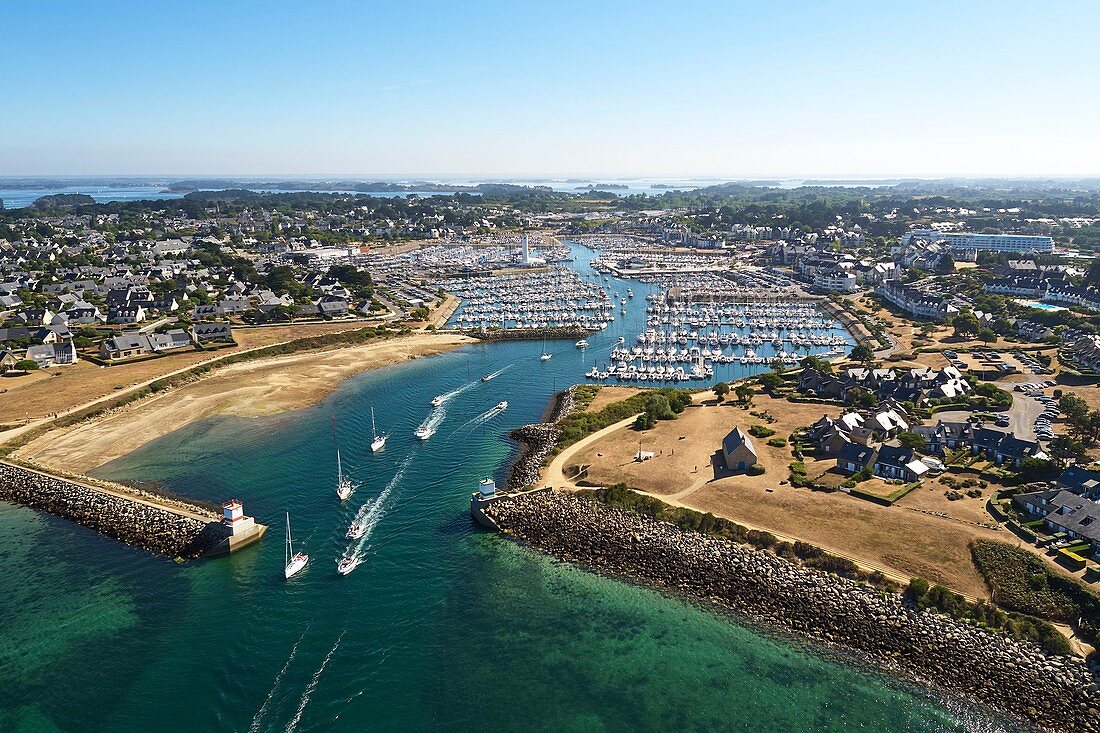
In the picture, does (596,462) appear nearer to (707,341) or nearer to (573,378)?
(573,378)

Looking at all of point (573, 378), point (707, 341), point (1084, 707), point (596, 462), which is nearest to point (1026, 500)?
point (1084, 707)

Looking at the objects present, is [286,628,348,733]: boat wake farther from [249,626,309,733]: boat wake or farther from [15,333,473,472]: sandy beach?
[15,333,473,472]: sandy beach

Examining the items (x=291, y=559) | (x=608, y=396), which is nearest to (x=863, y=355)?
(x=608, y=396)

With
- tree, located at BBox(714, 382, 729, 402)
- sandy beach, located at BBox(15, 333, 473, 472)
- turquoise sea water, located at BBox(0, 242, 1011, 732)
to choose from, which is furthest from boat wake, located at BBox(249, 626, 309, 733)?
tree, located at BBox(714, 382, 729, 402)

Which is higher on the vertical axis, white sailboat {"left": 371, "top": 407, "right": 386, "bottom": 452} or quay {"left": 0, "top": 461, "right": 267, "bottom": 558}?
white sailboat {"left": 371, "top": 407, "right": 386, "bottom": 452}

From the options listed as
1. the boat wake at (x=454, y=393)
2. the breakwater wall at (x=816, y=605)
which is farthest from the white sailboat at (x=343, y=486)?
the boat wake at (x=454, y=393)

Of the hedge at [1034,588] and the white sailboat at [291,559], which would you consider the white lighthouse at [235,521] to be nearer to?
the white sailboat at [291,559]
